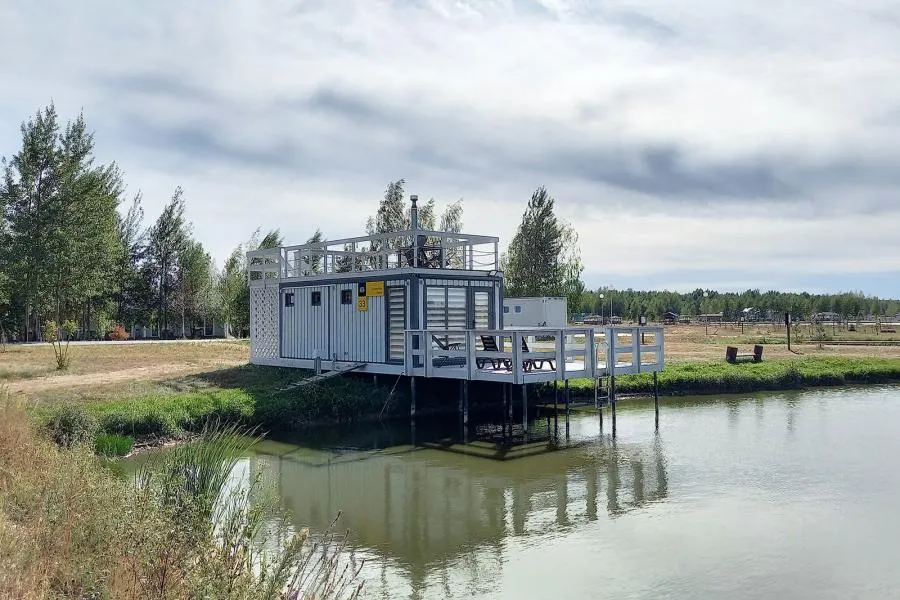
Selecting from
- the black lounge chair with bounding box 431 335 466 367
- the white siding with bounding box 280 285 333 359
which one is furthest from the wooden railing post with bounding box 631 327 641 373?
the white siding with bounding box 280 285 333 359

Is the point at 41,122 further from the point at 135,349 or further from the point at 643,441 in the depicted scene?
the point at 643,441

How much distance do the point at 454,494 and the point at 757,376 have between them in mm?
17570

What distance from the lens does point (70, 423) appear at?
45.6ft

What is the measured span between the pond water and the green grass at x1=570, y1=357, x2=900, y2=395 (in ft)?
17.9

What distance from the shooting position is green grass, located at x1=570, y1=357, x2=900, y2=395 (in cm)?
2411

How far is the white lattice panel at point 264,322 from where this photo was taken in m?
23.1

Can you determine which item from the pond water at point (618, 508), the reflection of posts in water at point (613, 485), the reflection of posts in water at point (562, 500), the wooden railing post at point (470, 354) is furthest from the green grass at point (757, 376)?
the reflection of posts in water at point (562, 500)

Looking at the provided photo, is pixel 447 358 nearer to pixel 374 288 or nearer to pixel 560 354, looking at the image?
pixel 374 288

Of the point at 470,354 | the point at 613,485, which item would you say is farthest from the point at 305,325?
the point at 613,485

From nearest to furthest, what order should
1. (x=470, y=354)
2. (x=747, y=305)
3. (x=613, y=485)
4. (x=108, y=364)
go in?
(x=613, y=485) → (x=470, y=354) → (x=108, y=364) → (x=747, y=305)

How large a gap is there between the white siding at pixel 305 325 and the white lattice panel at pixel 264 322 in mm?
491

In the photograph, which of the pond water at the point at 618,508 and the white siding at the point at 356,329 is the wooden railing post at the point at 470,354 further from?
the white siding at the point at 356,329

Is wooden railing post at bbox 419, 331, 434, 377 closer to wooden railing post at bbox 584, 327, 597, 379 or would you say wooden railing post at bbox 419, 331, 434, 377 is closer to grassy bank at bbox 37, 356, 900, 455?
grassy bank at bbox 37, 356, 900, 455

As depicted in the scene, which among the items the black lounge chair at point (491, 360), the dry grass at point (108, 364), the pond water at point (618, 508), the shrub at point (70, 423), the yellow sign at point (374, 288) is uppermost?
the yellow sign at point (374, 288)
